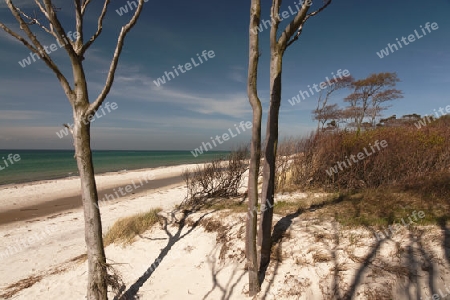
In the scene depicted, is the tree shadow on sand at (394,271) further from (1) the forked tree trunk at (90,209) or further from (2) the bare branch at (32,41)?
(2) the bare branch at (32,41)

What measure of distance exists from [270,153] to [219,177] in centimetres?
533

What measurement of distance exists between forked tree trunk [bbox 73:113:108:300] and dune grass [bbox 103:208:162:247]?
2754mm

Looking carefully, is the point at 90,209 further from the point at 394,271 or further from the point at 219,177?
the point at 219,177

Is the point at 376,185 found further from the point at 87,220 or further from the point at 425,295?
the point at 87,220

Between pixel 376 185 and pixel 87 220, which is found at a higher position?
pixel 87 220

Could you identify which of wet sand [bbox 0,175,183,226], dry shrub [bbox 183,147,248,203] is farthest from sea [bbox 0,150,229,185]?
wet sand [bbox 0,175,183,226]

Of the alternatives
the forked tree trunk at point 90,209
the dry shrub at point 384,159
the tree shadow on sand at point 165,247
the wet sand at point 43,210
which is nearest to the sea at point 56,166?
the tree shadow on sand at point 165,247

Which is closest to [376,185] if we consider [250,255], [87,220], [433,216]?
[433,216]

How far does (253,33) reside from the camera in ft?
11.5

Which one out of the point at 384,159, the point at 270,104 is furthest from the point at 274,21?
the point at 384,159

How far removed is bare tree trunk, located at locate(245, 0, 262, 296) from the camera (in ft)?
11.5

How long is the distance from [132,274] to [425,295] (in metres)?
5.19

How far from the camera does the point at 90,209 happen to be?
12.3ft

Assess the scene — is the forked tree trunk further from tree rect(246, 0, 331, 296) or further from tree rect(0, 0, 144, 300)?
tree rect(246, 0, 331, 296)
